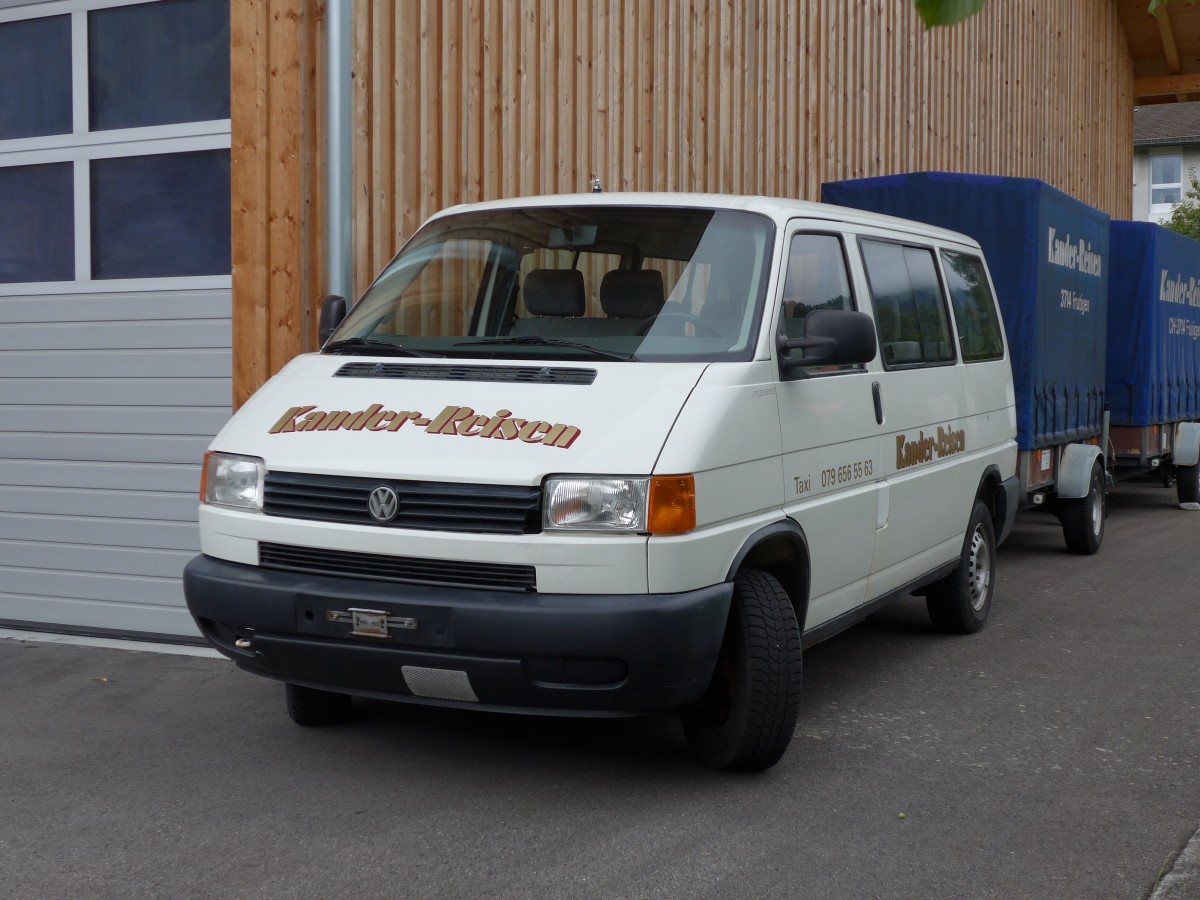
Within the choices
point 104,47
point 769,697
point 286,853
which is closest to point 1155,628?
point 769,697

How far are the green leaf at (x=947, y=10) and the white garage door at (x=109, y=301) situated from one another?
5.45 metres

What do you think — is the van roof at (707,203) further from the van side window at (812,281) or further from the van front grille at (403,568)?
the van front grille at (403,568)

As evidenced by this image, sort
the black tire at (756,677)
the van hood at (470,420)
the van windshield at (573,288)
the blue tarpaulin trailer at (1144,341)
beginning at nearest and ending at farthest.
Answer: the van hood at (470,420)
the black tire at (756,677)
the van windshield at (573,288)
the blue tarpaulin trailer at (1144,341)

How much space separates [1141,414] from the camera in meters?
12.5

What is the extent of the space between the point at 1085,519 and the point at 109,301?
7.23m

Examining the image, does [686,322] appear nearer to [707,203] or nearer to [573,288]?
[573,288]

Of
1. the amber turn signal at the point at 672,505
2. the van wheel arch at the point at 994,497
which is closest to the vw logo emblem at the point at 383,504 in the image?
the amber turn signal at the point at 672,505

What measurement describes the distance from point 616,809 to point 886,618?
3868 mm

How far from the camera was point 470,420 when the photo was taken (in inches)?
180

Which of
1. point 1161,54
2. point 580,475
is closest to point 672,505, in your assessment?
point 580,475

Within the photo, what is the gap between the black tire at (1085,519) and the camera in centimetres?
1062

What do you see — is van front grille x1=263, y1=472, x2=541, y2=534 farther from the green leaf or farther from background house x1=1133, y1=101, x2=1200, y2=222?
background house x1=1133, y1=101, x2=1200, y2=222

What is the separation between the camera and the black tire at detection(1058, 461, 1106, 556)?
10625mm

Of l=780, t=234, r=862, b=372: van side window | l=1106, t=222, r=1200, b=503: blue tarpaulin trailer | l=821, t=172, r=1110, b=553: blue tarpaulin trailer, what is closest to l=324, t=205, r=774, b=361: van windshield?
l=780, t=234, r=862, b=372: van side window
